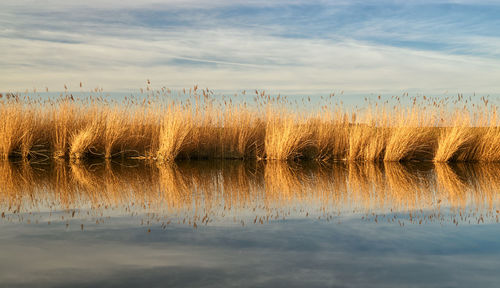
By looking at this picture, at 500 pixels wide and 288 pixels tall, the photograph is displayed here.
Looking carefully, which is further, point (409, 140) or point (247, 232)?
point (409, 140)

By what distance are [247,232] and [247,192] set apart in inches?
69.4

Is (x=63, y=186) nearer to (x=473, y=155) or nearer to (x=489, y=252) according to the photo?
(x=489, y=252)

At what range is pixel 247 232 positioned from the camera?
348 centimetres

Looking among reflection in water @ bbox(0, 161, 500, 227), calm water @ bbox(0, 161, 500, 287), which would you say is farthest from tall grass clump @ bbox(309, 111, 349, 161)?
calm water @ bbox(0, 161, 500, 287)

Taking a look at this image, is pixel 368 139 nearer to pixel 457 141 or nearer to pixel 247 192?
pixel 457 141

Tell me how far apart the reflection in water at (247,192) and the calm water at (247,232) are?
0.02m

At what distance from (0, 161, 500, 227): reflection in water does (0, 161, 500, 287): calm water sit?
0.07ft

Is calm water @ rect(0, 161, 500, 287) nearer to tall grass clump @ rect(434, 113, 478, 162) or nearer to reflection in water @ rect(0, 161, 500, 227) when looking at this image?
reflection in water @ rect(0, 161, 500, 227)

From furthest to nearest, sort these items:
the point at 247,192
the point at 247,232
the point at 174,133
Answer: the point at 174,133
the point at 247,192
the point at 247,232

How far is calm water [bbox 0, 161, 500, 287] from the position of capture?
2.59 m

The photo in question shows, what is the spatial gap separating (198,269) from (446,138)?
7.69 m

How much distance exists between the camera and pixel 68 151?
9.70 metres

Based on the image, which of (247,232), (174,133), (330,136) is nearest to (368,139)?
(330,136)

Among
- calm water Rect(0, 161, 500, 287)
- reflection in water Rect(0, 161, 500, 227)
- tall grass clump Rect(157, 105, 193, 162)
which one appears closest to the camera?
calm water Rect(0, 161, 500, 287)
